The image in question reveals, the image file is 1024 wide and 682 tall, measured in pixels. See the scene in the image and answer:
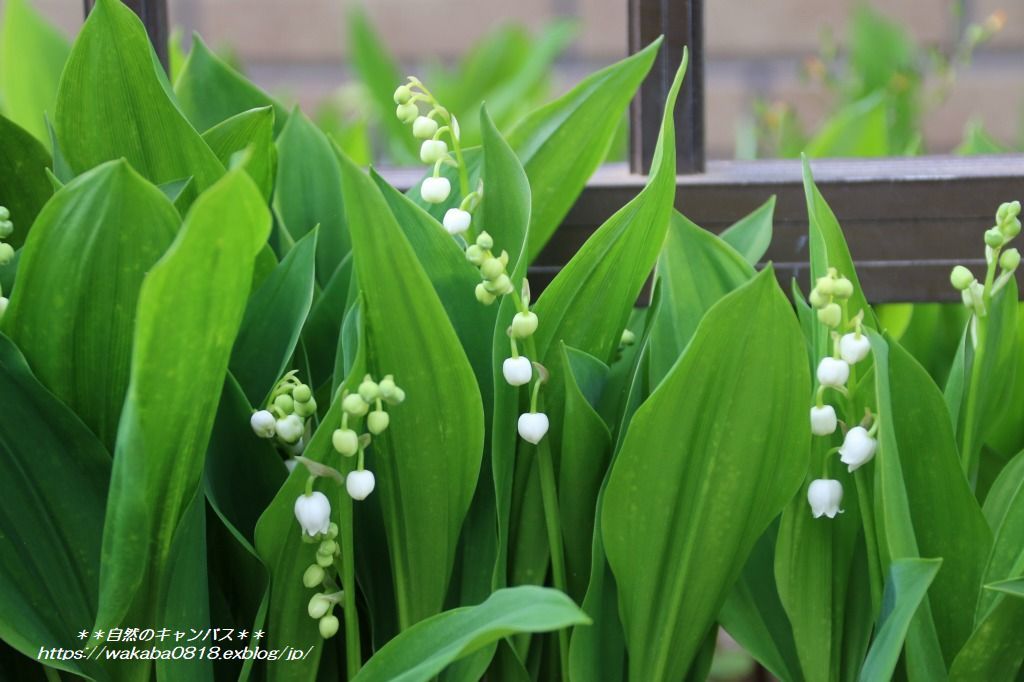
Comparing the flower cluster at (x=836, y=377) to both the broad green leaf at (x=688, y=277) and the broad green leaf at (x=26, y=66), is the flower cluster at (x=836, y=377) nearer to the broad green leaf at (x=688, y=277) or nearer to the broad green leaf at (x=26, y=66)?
the broad green leaf at (x=688, y=277)

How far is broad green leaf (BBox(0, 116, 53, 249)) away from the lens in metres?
0.42

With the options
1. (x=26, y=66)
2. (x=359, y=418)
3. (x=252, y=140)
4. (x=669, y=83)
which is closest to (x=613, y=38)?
(x=26, y=66)

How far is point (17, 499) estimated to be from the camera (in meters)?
0.36

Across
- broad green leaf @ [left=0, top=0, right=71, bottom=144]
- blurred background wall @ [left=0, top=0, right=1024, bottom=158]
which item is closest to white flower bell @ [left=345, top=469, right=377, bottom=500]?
broad green leaf @ [left=0, top=0, right=71, bottom=144]

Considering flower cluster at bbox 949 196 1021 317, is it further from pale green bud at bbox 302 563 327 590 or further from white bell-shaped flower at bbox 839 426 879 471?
pale green bud at bbox 302 563 327 590

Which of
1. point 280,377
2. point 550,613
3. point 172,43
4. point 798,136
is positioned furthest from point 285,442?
point 798,136

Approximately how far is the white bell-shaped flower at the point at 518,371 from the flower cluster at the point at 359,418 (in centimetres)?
3

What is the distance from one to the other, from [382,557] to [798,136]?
71 centimetres

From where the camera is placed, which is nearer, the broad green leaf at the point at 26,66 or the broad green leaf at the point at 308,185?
the broad green leaf at the point at 308,185

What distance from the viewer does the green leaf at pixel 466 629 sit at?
289 millimetres

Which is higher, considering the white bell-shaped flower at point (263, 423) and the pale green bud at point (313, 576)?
the white bell-shaped flower at point (263, 423)

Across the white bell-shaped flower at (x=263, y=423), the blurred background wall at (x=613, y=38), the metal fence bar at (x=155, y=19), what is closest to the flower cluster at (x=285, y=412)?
the white bell-shaped flower at (x=263, y=423)

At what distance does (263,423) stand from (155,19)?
0.23 meters

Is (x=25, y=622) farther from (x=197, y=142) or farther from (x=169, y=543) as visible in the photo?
(x=197, y=142)
